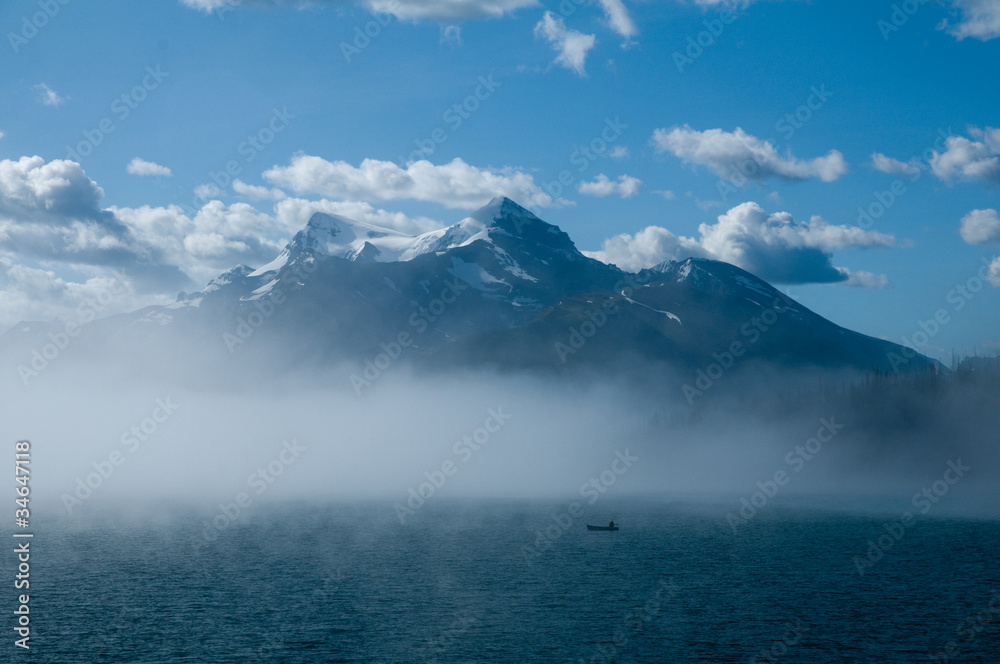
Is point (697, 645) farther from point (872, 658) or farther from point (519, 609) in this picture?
point (519, 609)

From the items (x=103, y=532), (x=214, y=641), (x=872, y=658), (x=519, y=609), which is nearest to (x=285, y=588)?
(x=214, y=641)

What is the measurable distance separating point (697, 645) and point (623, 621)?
12905 mm

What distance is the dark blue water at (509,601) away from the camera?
8475cm

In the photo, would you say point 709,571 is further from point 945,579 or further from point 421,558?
point 421,558

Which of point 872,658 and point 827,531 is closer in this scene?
point 872,658

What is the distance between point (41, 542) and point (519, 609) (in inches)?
4860

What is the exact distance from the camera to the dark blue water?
84.8m

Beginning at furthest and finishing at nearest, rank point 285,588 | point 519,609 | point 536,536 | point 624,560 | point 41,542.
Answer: point 536,536, point 41,542, point 624,560, point 285,588, point 519,609

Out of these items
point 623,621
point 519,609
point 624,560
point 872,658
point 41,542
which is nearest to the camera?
point 872,658

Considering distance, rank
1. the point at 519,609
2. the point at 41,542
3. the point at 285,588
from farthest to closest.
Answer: the point at 41,542
the point at 285,588
the point at 519,609

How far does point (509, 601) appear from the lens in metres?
109

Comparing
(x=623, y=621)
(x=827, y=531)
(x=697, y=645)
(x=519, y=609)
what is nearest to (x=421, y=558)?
(x=519, y=609)

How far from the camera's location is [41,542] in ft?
557

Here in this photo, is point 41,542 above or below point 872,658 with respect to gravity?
above
